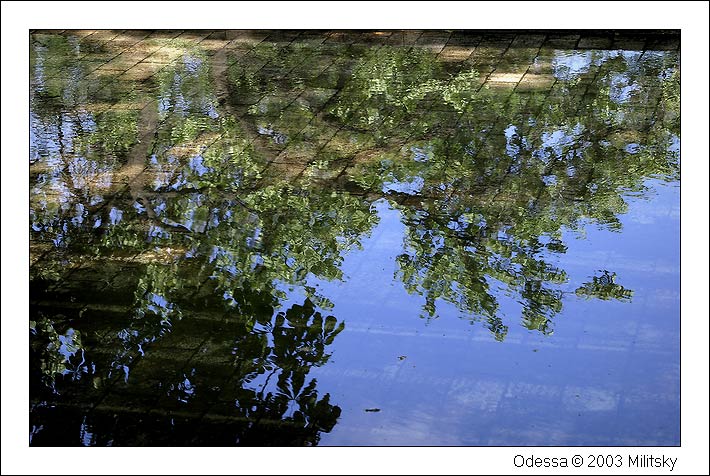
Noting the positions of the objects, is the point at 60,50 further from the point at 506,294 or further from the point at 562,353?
the point at 562,353

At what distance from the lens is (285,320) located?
6.20 metres

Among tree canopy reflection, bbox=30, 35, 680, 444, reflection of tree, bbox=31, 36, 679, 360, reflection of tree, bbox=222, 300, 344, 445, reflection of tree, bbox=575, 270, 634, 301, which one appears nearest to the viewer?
reflection of tree, bbox=222, 300, 344, 445

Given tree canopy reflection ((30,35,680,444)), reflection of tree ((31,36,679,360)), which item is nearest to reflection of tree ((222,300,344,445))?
tree canopy reflection ((30,35,680,444))

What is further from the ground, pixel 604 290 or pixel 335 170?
pixel 604 290

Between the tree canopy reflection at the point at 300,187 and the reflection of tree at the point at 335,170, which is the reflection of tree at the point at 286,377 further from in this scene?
the reflection of tree at the point at 335,170

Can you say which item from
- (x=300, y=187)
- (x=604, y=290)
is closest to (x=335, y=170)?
(x=300, y=187)

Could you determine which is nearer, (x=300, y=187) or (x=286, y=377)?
(x=286, y=377)

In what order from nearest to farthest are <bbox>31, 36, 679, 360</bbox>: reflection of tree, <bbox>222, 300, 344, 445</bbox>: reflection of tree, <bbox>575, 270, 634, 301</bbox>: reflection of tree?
<bbox>222, 300, 344, 445</bbox>: reflection of tree < <bbox>575, 270, 634, 301</bbox>: reflection of tree < <bbox>31, 36, 679, 360</bbox>: reflection of tree

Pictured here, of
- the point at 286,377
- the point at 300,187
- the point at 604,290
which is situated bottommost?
the point at 286,377

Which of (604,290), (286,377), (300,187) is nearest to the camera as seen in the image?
(286,377)

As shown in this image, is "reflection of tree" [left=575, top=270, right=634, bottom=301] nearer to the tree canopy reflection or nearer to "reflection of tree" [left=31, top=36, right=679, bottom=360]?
the tree canopy reflection

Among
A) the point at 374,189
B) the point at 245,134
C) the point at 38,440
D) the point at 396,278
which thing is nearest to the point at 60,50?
the point at 245,134

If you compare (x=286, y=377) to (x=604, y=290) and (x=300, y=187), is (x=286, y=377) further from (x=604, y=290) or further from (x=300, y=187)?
(x=300, y=187)

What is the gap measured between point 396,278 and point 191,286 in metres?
1.39
